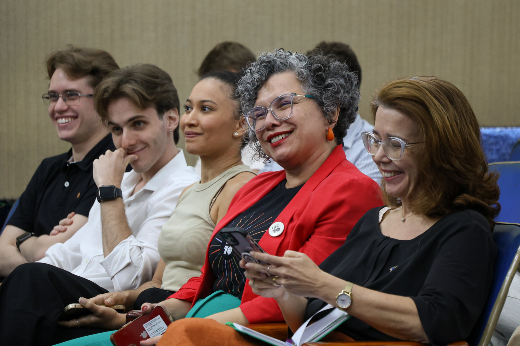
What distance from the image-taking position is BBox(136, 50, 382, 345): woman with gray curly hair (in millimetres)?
1592

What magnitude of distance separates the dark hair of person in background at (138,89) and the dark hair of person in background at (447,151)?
1.40m

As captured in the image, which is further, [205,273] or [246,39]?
[246,39]

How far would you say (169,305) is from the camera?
1.86m

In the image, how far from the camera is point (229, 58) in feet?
11.1

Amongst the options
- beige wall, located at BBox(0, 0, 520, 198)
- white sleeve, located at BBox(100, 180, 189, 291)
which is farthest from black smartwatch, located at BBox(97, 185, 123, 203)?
beige wall, located at BBox(0, 0, 520, 198)

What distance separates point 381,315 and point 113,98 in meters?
1.72

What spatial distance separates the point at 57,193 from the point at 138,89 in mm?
877

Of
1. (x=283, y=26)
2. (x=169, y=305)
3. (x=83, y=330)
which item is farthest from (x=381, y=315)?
(x=283, y=26)

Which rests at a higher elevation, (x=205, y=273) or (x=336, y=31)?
(x=336, y=31)

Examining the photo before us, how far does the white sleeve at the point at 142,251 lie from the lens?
7.20ft

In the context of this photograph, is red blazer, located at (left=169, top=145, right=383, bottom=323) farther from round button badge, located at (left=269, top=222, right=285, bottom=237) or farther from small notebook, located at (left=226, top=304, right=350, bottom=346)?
small notebook, located at (left=226, top=304, right=350, bottom=346)

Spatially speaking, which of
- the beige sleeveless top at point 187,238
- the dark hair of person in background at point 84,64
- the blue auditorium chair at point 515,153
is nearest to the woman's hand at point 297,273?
the beige sleeveless top at point 187,238

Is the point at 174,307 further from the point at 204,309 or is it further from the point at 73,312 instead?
the point at 73,312

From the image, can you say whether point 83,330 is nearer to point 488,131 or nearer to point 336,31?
point 488,131
